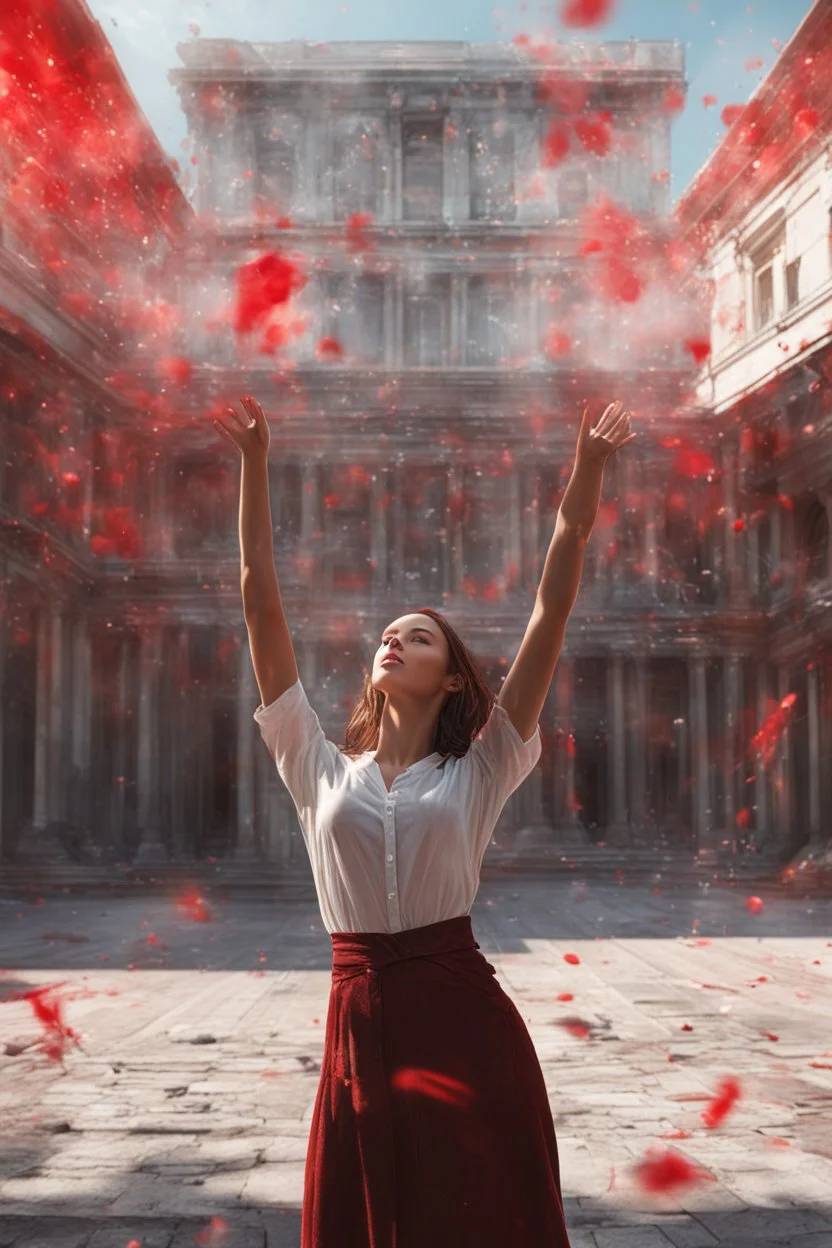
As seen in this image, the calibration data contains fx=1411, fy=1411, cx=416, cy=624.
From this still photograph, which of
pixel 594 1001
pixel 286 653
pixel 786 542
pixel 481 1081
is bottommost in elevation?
pixel 594 1001

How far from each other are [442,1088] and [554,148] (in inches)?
1723

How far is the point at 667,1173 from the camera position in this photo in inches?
237

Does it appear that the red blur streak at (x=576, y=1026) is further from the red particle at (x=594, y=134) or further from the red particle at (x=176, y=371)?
the red particle at (x=594, y=134)

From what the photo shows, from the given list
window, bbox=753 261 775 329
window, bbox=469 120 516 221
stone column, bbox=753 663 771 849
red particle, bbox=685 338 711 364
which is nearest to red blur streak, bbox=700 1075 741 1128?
stone column, bbox=753 663 771 849

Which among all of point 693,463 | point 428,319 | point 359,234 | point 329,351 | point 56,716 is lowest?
point 56,716

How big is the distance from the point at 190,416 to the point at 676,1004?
91.5ft

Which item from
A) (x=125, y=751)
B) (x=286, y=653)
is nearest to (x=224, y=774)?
(x=125, y=751)

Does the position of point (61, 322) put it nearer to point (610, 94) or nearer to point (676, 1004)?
point (610, 94)

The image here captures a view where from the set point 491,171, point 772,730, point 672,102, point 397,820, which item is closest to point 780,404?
point 772,730

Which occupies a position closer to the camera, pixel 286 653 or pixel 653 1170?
pixel 286 653

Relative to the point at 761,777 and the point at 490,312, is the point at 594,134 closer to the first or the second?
the point at 490,312

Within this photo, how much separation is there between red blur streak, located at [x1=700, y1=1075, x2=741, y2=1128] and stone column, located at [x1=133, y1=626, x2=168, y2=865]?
26.4 m

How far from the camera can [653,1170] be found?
6059 millimetres

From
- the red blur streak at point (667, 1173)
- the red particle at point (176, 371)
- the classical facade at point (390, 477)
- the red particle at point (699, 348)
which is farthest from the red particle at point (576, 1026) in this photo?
the red particle at point (699, 348)
